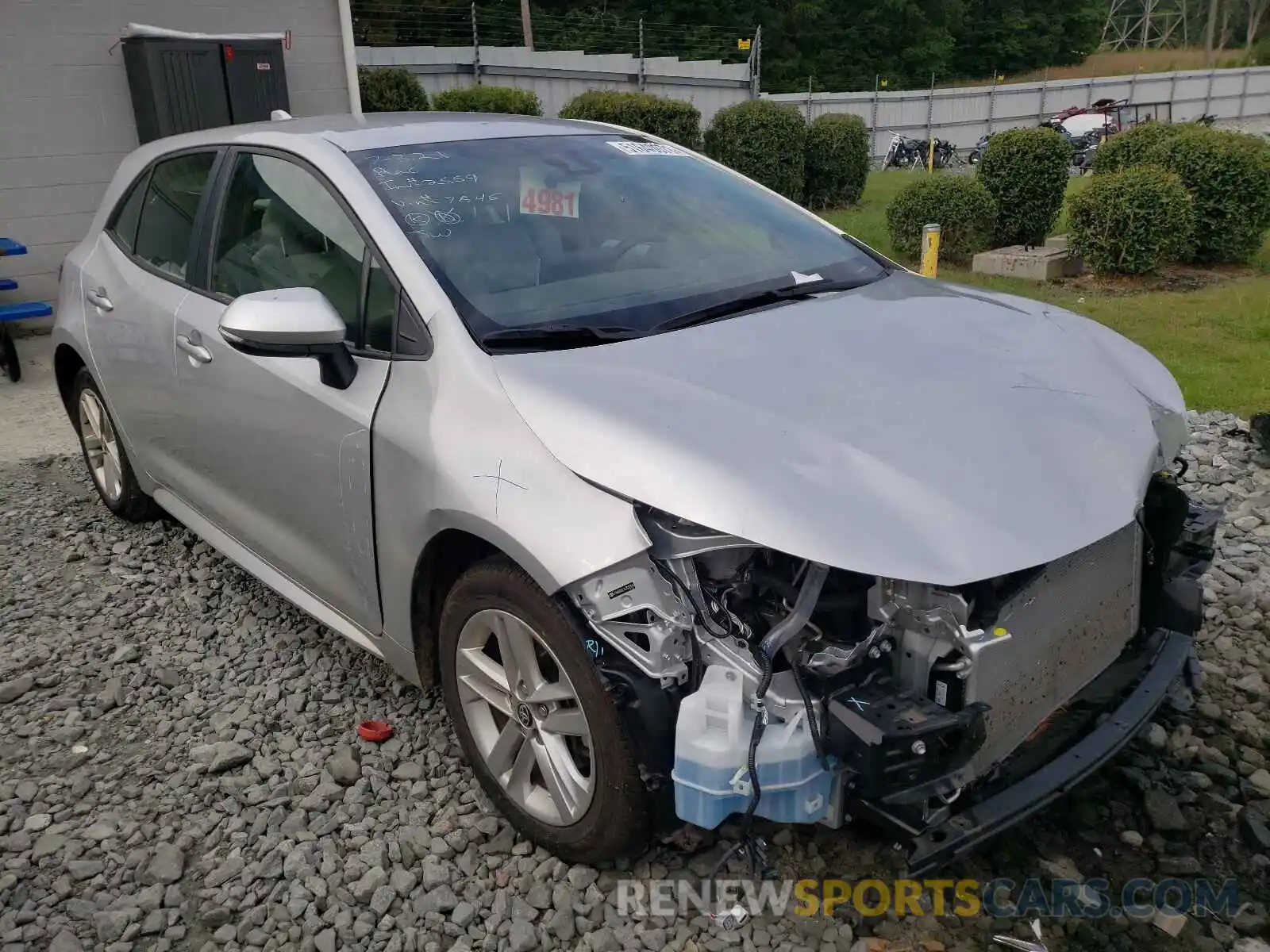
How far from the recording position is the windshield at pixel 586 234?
271 cm

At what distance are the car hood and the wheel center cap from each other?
659 millimetres

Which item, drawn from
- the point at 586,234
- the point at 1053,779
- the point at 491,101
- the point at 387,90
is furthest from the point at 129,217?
the point at 491,101

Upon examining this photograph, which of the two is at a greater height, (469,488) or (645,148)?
(645,148)

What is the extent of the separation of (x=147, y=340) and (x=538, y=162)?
5.28 ft

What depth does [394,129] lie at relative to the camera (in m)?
3.24

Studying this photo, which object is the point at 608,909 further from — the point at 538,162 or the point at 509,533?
the point at 538,162

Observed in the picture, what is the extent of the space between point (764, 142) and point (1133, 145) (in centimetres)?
614

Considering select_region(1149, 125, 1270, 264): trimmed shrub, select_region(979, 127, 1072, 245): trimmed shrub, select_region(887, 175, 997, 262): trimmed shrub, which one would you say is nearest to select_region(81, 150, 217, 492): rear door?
select_region(887, 175, 997, 262): trimmed shrub

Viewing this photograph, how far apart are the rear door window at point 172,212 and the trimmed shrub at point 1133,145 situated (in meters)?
8.84

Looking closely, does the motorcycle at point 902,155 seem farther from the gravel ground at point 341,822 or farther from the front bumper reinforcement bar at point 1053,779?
the front bumper reinforcement bar at point 1053,779

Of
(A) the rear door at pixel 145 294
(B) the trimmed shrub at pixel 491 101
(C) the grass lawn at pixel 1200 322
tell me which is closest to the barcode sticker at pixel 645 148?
(A) the rear door at pixel 145 294

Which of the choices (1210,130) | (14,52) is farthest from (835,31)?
(14,52)

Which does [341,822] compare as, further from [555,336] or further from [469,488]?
[555,336]

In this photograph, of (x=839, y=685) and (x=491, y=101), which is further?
(x=491, y=101)
